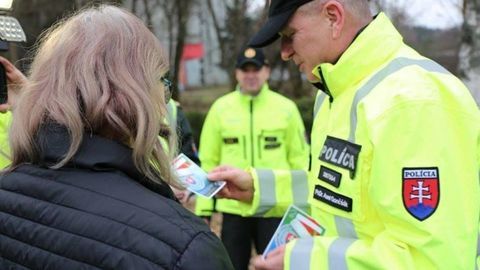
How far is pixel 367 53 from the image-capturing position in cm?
196

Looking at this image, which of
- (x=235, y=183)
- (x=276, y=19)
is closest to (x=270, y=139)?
(x=235, y=183)

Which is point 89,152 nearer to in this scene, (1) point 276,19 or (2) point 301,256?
(2) point 301,256

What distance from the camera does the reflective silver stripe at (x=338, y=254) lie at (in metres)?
1.75

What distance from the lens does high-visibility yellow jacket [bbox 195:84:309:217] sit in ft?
16.2

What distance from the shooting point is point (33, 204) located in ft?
4.50

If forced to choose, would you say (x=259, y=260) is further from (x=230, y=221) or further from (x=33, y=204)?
(x=230, y=221)

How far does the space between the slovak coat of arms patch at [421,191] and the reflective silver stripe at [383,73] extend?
0.26 m

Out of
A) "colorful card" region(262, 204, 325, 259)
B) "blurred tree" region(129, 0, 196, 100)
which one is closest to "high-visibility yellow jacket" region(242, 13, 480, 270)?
"colorful card" region(262, 204, 325, 259)

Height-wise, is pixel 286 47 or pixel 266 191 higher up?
pixel 286 47

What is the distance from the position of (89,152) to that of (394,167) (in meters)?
0.85

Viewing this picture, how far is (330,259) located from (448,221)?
0.37m

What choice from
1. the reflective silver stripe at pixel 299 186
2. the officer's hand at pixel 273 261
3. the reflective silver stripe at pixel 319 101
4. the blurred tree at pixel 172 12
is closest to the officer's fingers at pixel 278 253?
the officer's hand at pixel 273 261

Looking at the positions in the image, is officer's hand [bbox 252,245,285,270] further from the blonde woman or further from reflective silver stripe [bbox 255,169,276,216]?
reflective silver stripe [bbox 255,169,276,216]

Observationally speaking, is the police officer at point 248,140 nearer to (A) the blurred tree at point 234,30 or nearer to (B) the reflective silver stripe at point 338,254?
(B) the reflective silver stripe at point 338,254
